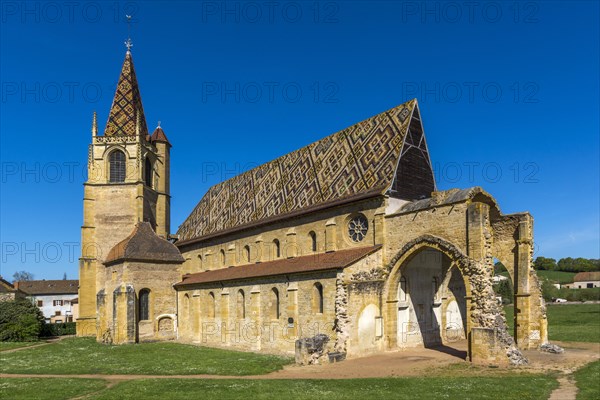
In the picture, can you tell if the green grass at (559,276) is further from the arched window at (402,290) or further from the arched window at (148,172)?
the arched window at (402,290)

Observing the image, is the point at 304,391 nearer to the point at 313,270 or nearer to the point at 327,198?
the point at 313,270

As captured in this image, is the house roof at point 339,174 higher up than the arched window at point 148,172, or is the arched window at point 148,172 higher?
the arched window at point 148,172

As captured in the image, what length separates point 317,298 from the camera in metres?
26.7

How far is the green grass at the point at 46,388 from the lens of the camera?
1677 centimetres

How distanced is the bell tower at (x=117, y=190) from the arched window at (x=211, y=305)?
13.0 metres

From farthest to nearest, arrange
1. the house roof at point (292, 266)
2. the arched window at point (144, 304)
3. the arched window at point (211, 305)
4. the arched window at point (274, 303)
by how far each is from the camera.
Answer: the arched window at point (144, 304) < the arched window at point (211, 305) < the arched window at point (274, 303) < the house roof at point (292, 266)

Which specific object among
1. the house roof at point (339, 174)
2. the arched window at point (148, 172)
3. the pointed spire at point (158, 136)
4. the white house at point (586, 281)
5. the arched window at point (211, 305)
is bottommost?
the white house at point (586, 281)

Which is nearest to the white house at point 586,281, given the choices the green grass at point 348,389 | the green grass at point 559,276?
the green grass at point 559,276

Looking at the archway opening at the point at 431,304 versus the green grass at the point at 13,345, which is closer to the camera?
the archway opening at the point at 431,304

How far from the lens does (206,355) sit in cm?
2822

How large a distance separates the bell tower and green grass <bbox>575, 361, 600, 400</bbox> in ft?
121

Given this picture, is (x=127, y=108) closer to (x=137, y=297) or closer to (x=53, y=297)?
(x=137, y=297)

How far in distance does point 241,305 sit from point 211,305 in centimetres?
453

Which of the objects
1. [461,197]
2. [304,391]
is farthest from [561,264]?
[304,391]
